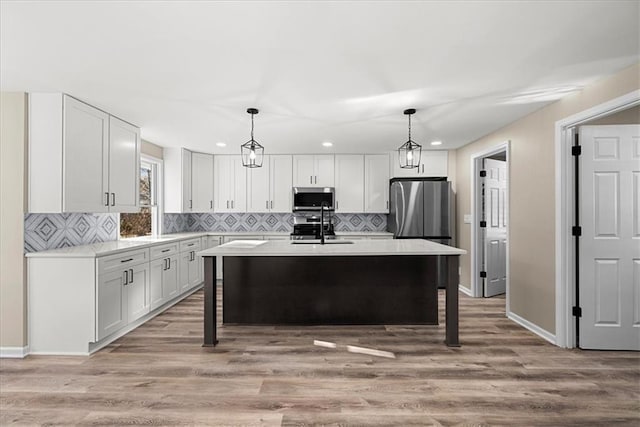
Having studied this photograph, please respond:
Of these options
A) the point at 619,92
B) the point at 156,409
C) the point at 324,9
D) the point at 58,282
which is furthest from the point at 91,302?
the point at 619,92

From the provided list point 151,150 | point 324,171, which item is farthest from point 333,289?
point 151,150

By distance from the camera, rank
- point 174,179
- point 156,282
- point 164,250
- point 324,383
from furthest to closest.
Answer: point 174,179 → point 164,250 → point 156,282 → point 324,383

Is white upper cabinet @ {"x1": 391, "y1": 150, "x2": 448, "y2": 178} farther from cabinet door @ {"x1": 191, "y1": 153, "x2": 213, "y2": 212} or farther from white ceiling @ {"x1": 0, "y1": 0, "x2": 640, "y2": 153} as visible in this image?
cabinet door @ {"x1": 191, "y1": 153, "x2": 213, "y2": 212}

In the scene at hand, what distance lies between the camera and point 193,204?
550 cm

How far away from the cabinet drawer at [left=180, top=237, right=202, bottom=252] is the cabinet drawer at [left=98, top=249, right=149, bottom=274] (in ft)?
3.19

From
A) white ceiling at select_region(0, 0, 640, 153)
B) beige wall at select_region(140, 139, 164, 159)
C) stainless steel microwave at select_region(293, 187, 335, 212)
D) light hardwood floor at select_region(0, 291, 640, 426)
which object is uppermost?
white ceiling at select_region(0, 0, 640, 153)

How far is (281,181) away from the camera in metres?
5.70

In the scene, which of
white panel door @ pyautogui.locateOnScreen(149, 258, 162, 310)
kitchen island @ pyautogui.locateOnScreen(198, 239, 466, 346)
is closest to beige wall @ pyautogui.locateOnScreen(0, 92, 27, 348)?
white panel door @ pyautogui.locateOnScreen(149, 258, 162, 310)

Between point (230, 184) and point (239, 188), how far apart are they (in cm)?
18

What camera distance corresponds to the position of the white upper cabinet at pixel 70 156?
2.85 meters

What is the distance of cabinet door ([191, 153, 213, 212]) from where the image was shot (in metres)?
5.50

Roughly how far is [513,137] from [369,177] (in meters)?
2.36

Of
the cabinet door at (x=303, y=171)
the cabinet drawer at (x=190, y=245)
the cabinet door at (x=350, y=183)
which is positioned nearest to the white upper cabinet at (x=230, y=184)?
the cabinet drawer at (x=190, y=245)

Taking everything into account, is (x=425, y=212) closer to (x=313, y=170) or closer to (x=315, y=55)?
(x=313, y=170)
